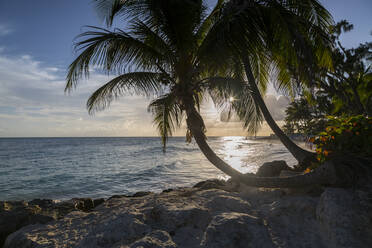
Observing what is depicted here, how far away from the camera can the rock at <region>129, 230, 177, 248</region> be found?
2.31m

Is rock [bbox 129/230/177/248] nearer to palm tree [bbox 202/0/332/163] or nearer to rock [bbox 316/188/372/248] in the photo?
rock [bbox 316/188/372/248]

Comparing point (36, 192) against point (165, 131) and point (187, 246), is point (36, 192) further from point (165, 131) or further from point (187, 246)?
point (187, 246)

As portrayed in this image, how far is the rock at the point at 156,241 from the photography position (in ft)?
A: 7.59

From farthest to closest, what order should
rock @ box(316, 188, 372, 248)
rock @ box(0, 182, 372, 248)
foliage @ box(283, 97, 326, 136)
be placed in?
1. foliage @ box(283, 97, 326, 136)
2. rock @ box(0, 182, 372, 248)
3. rock @ box(316, 188, 372, 248)

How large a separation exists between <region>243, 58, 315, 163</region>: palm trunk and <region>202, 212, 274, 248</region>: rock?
10.6 ft

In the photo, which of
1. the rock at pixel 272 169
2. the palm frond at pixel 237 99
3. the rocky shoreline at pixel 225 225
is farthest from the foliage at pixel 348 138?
the rock at pixel 272 169

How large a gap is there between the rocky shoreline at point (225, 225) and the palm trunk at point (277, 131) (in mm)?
2252

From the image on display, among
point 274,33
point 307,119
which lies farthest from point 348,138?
point 307,119

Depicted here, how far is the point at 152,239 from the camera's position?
95.5 inches

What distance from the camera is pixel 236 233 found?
2494 millimetres

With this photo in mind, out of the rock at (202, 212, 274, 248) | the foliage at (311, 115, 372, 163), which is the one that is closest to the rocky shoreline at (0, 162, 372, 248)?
the rock at (202, 212, 274, 248)

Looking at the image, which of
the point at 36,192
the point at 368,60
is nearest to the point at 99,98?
the point at 36,192

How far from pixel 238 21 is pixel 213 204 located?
11.2ft

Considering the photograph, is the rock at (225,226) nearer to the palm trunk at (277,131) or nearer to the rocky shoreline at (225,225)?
the rocky shoreline at (225,225)
